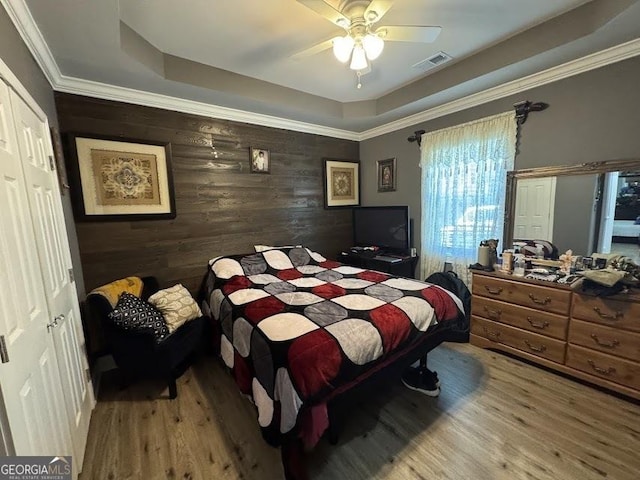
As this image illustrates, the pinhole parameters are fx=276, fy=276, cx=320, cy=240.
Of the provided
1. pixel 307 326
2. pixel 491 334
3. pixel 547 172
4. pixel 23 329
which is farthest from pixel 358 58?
pixel 491 334

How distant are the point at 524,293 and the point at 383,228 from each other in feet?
5.73

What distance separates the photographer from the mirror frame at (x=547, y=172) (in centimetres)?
212

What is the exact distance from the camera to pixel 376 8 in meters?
1.50

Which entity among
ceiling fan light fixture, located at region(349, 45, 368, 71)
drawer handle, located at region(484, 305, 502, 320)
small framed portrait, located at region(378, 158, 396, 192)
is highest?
ceiling fan light fixture, located at region(349, 45, 368, 71)

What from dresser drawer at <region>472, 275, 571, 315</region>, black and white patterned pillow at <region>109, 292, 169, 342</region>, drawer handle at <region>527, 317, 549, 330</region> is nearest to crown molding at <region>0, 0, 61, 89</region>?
black and white patterned pillow at <region>109, 292, 169, 342</region>

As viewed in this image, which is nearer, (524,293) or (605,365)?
(605,365)

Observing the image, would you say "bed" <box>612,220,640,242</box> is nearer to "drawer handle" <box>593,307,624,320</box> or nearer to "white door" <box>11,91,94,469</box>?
"drawer handle" <box>593,307,624,320</box>

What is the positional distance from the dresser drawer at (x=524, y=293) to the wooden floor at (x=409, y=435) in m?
0.58

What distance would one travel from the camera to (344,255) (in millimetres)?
3955

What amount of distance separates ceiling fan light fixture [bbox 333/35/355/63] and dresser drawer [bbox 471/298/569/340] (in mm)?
2434

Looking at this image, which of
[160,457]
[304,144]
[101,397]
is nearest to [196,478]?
[160,457]

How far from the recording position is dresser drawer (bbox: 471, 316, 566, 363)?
225cm

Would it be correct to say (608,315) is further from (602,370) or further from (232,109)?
(232,109)

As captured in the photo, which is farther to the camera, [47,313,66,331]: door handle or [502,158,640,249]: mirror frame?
[502,158,640,249]: mirror frame
